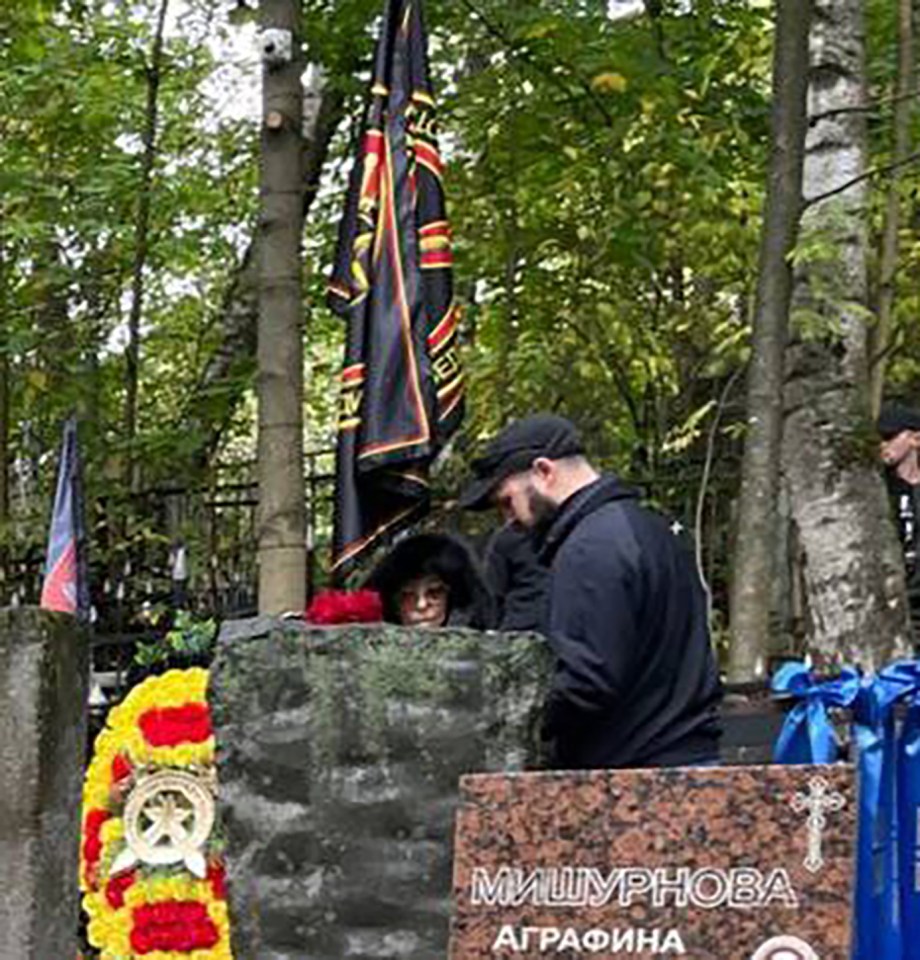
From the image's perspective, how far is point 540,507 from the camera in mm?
5500

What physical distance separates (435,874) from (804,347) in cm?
465

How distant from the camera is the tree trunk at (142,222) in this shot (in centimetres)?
1673

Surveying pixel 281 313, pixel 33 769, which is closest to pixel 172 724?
pixel 33 769

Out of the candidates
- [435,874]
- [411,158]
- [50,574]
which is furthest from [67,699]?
[50,574]

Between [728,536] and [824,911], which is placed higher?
[728,536]

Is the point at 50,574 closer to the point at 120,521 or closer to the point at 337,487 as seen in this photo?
the point at 337,487

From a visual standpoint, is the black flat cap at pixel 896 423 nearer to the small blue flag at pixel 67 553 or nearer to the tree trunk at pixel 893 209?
the tree trunk at pixel 893 209

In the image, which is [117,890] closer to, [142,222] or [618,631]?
[618,631]

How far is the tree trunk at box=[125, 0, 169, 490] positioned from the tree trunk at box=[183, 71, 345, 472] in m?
0.47

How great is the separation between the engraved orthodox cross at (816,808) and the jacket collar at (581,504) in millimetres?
1725

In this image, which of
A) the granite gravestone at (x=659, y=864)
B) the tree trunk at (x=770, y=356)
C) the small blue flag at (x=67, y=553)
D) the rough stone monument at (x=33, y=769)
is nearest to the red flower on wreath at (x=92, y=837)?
the rough stone monument at (x=33, y=769)

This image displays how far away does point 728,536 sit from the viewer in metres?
15.5

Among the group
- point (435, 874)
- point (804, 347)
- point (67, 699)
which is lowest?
point (435, 874)

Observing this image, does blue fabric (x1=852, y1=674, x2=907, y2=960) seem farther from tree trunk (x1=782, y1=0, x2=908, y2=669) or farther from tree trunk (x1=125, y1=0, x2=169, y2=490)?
tree trunk (x1=125, y1=0, x2=169, y2=490)
